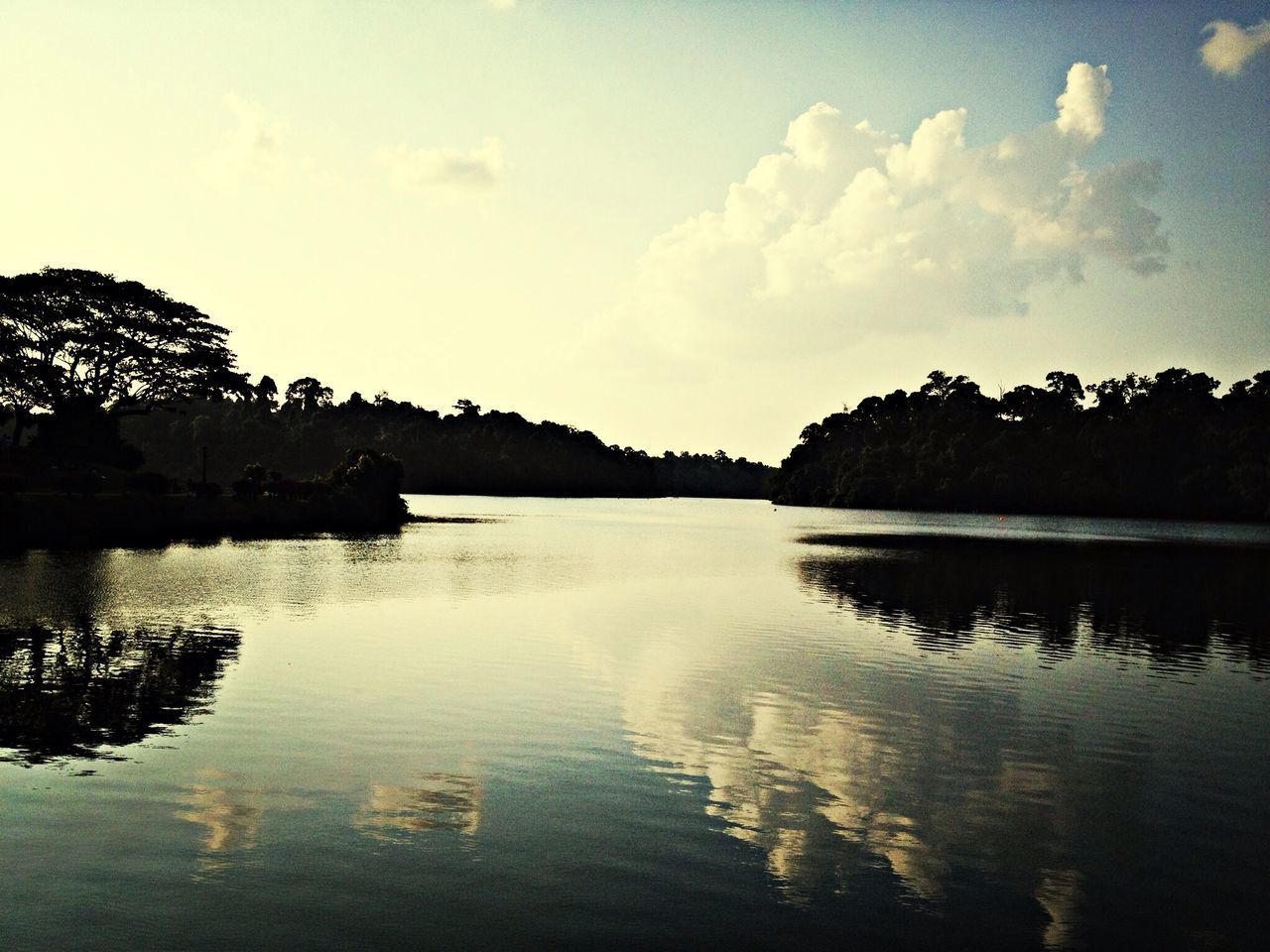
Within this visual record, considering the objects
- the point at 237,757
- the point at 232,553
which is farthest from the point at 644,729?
the point at 232,553

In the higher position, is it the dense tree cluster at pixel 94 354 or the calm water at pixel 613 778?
the dense tree cluster at pixel 94 354

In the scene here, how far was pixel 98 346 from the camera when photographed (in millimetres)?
93688

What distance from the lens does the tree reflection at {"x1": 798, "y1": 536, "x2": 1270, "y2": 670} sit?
3759 cm

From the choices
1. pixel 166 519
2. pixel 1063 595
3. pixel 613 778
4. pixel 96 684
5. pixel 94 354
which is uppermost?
pixel 94 354

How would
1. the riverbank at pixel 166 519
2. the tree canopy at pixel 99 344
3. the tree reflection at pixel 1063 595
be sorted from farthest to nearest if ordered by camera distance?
the tree canopy at pixel 99 344, the riverbank at pixel 166 519, the tree reflection at pixel 1063 595

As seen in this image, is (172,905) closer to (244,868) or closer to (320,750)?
(244,868)

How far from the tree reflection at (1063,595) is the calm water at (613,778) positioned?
25.2 inches

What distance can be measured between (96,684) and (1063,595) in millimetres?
48140

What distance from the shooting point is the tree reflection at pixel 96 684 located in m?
18.1

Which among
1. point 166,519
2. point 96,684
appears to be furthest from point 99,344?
point 96,684

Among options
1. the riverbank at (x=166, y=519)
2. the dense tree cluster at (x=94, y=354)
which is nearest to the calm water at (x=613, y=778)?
the riverbank at (x=166, y=519)

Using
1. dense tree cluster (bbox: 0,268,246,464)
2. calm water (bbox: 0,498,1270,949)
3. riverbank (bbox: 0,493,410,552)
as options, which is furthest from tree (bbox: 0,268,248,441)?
calm water (bbox: 0,498,1270,949)

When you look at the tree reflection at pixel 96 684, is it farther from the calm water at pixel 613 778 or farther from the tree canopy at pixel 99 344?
the tree canopy at pixel 99 344

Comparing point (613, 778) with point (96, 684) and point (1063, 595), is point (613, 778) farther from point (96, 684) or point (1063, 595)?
point (1063, 595)
